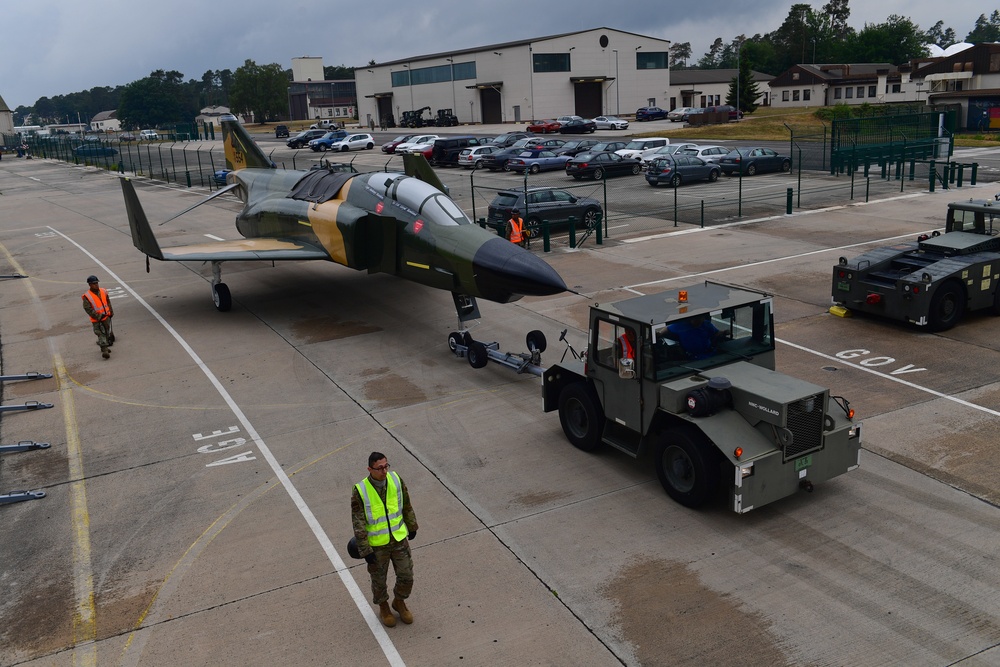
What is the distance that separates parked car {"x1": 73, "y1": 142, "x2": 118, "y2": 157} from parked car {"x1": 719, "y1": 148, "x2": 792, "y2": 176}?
59.1 m

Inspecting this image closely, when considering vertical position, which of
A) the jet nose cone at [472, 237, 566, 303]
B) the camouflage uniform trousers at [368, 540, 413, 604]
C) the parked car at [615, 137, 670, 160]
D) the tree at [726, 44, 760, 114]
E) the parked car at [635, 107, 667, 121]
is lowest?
A: the camouflage uniform trousers at [368, 540, 413, 604]

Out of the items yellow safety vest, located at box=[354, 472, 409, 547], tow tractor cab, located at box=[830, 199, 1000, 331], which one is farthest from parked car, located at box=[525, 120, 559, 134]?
Answer: yellow safety vest, located at box=[354, 472, 409, 547]

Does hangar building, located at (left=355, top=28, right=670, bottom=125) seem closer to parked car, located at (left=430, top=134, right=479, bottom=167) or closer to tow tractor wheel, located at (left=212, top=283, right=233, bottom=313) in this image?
parked car, located at (left=430, top=134, right=479, bottom=167)

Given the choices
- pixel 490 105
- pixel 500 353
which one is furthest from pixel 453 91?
pixel 500 353

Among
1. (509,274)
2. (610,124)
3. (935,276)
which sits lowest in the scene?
(935,276)

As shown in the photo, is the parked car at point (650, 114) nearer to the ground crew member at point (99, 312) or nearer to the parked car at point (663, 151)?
the parked car at point (663, 151)

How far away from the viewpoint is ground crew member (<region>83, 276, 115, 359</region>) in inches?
654

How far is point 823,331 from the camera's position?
16531 millimetres

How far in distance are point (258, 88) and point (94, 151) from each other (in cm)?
6714

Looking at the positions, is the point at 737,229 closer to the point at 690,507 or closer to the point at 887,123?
the point at 887,123

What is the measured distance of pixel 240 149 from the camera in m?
26.0

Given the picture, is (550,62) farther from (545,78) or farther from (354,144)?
(354,144)

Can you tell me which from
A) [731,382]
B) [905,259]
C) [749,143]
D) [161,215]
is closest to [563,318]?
[905,259]

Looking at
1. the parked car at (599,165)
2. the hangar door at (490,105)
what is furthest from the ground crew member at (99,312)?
the hangar door at (490,105)
